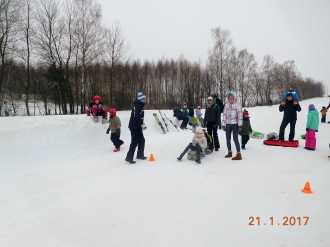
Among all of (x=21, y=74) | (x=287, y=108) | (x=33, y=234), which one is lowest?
(x=33, y=234)

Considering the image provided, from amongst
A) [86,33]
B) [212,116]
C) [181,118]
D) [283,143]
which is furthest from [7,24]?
[283,143]

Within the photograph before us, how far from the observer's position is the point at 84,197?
392 centimetres

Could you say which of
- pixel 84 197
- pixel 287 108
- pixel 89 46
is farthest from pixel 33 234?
pixel 89 46

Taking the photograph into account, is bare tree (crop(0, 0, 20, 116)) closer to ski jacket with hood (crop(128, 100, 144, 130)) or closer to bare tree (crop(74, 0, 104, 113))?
bare tree (crop(74, 0, 104, 113))

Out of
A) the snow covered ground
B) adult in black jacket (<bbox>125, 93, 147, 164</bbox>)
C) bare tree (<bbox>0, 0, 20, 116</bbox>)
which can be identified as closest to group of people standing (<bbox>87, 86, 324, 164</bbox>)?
adult in black jacket (<bbox>125, 93, 147, 164</bbox>)

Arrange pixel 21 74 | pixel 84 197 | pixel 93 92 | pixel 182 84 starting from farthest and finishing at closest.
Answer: pixel 182 84 → pixel 93 92 → pixel 21 74 → pixel 84 197

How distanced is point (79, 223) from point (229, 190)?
2.85m

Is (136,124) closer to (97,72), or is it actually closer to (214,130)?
(214,130)

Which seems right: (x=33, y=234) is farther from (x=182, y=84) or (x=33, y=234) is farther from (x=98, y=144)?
(x=182, y=84)

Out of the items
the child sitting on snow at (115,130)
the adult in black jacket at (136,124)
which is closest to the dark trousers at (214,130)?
the adult in black jacket at (136,124)
